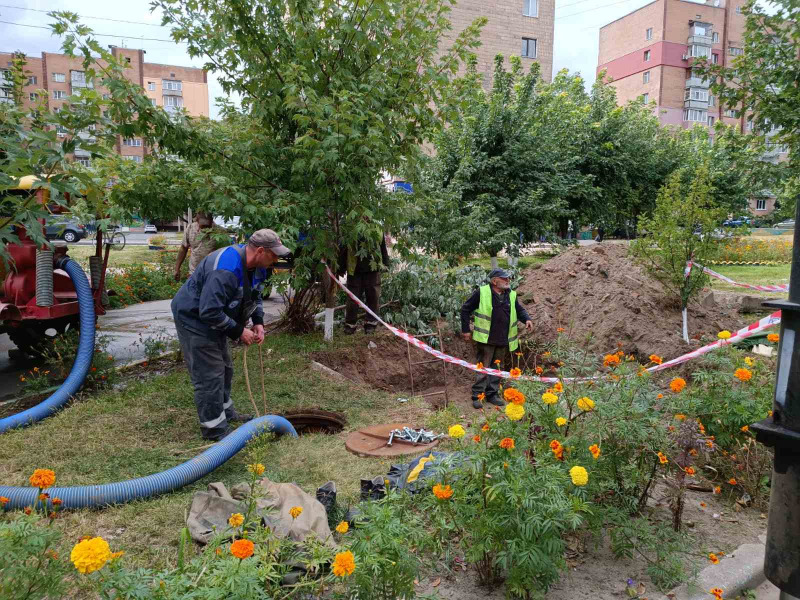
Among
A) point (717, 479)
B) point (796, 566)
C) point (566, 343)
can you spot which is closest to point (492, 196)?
point (566, 343)

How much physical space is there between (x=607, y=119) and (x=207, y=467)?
19077 mm

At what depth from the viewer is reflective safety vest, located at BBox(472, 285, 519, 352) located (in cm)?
658

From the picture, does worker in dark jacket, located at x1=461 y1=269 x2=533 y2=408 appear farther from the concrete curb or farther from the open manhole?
the concrete curb

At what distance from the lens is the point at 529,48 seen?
32.0 m

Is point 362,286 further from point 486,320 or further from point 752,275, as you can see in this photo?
point 752,275

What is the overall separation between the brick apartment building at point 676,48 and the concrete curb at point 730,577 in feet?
186

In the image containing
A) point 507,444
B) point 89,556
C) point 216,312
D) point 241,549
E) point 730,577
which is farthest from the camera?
point 216,312

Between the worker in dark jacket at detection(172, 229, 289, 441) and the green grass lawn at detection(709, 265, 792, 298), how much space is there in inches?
417

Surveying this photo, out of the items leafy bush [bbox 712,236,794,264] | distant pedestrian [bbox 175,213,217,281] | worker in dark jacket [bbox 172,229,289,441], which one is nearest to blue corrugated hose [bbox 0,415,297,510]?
worker in dark jacket [bbox 172,229,289,441]

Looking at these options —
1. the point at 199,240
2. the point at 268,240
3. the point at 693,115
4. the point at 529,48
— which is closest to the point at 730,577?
the point at 268,240

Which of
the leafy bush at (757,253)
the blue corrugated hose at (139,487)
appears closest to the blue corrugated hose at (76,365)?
the blue corrugated hose at (139,487)

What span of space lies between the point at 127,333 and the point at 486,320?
6.10 meters

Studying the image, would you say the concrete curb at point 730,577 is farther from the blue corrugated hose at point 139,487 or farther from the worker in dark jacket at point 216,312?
the worker in dark jacket at point 216,312

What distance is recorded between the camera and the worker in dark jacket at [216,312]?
4.63m
